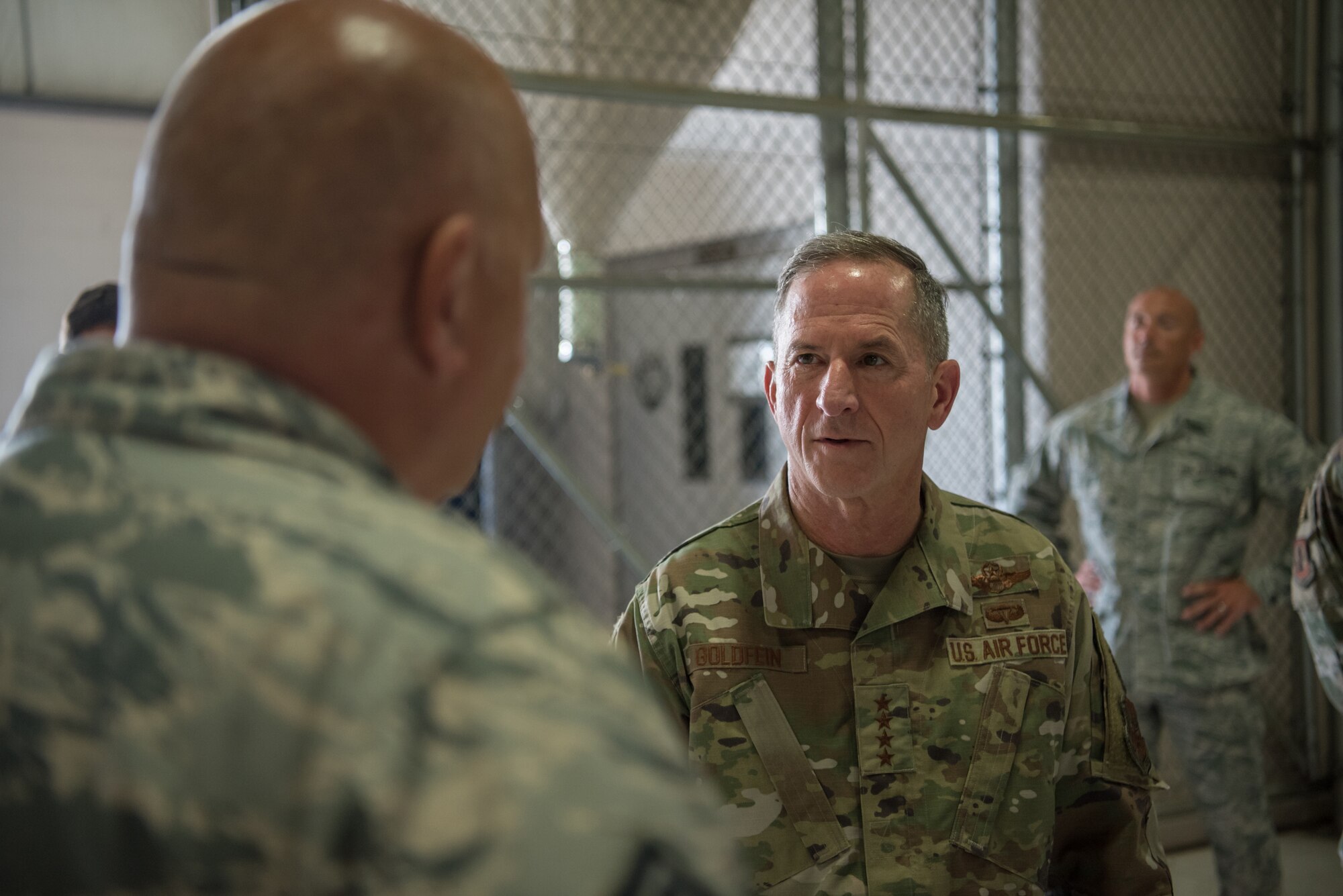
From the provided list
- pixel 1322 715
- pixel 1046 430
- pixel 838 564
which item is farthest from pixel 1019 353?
pixel 838 564

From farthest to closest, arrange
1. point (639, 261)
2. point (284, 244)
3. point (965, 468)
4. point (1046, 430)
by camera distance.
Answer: point (639, 261), point (965, 468), point (1046, 430), point (284, 244)

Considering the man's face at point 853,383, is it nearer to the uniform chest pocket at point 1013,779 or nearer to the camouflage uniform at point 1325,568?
the uniform chest pocket at point 1013,779

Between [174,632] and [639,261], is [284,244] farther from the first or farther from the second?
[639,261]

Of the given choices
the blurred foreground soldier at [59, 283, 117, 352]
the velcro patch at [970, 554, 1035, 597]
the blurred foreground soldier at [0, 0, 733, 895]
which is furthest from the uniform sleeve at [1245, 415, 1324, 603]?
the blurred foreground soldier at [0, 0, 733, 895]

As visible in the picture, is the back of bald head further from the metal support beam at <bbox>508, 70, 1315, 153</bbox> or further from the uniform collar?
the metal support beam at <bbox>508, 70, 1315, 153</bbox>

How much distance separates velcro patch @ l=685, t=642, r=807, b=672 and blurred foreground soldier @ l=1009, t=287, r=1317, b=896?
2.56 meters

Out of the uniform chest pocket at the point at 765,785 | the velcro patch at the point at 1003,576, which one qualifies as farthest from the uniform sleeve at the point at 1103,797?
the uniform chest pocket at the point at 765,785

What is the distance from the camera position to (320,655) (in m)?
0.52

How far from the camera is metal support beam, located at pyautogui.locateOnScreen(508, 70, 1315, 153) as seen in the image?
3707mm

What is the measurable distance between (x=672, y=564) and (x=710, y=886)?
1224 mm

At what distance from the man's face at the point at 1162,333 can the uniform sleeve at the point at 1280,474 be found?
354mm

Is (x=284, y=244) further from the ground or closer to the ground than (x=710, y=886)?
further from the ground

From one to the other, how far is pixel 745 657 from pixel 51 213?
12.5 ft

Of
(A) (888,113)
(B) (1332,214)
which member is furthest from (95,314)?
(B) (1332,214)
